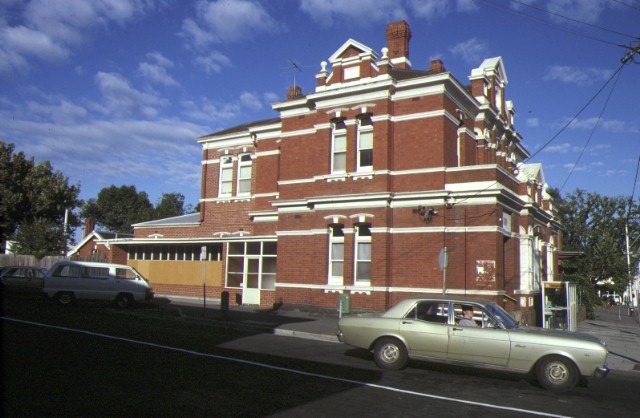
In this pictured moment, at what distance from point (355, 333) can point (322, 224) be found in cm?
1054

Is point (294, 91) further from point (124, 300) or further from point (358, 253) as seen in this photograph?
point (124, 300)

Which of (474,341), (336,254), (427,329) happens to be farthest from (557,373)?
(336,254)

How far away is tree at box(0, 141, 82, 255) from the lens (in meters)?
38.1

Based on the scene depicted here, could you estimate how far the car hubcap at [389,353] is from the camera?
10.3 meters

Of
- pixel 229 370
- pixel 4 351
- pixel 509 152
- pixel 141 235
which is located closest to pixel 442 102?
pixel 509 152

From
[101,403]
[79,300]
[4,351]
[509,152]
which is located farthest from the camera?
[509,152]

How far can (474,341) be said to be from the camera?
9781 mm

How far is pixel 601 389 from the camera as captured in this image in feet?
31.4

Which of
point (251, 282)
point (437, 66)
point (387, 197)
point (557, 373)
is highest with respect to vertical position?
point (437, 66)

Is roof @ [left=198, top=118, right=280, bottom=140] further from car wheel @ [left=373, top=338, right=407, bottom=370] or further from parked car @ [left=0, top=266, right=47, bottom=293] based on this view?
car wheel @ [left=373, top=338, right=407, bottom=370]

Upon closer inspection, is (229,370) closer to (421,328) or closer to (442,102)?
(421,328)

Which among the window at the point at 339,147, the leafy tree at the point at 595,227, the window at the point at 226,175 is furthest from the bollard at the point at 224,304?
the leafy tree at the point at 595,227

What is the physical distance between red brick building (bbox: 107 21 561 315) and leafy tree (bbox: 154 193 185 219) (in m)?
49.0

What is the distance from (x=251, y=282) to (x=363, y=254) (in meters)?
7.41
